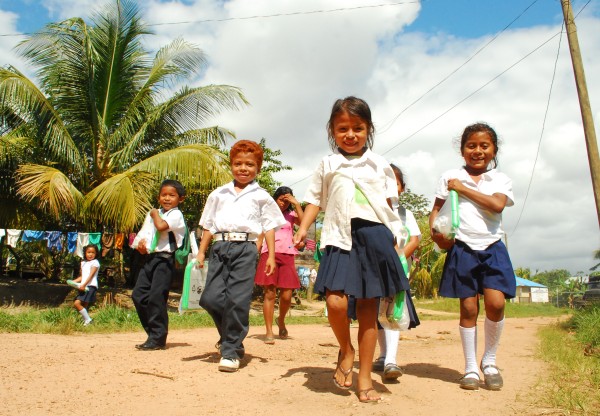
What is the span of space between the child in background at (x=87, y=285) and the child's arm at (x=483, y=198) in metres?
6.09

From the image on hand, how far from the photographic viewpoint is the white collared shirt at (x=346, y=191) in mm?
3369

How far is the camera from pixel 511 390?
360 cm

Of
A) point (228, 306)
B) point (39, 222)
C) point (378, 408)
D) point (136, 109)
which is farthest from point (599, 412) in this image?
point (39, 222)

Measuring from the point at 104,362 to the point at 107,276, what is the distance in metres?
11.9

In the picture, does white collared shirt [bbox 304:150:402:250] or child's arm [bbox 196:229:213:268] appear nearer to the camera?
white collared shirt [bbox 304:150:402:250]

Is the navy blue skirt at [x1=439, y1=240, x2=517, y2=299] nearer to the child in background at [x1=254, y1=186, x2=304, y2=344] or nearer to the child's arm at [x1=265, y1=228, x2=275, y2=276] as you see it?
the child's arm at [x1=265, y1=228, x2=275, y2=276]

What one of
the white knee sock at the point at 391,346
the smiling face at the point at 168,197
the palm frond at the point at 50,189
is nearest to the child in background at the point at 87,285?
the palm frond at the point at 50,189

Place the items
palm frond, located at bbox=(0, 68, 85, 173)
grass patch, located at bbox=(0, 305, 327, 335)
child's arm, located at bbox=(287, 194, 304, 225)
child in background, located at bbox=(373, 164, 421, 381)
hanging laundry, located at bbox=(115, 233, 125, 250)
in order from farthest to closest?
hanging laundry, located at bbox=(115, 233, 125, 250) → palm frond, located at bbox=(0, 68, 85, 173) → grass patch, located at bbox=(0, 305, 327, 335) → child's arm, located at bbox=(287, 194, 304, 225) → child in background, located at bbox=(373, 164, 421, 381)

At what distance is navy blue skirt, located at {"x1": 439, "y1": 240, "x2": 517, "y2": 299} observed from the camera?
3.73 m

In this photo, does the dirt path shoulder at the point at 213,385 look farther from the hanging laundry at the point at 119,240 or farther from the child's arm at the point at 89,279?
the hanging laundry at the point at 119,240

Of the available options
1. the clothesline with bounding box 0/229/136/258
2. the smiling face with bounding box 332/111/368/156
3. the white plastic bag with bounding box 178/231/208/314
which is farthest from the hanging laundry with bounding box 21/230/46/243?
the smiling face with bounding box 332/111/368/156

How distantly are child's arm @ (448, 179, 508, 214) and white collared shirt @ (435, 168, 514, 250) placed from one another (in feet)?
0.15

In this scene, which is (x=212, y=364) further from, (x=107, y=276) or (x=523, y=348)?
(x=107, y=276)

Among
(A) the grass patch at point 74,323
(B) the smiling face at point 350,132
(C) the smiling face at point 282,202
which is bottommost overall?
(A) the grass patch at point 74,323
